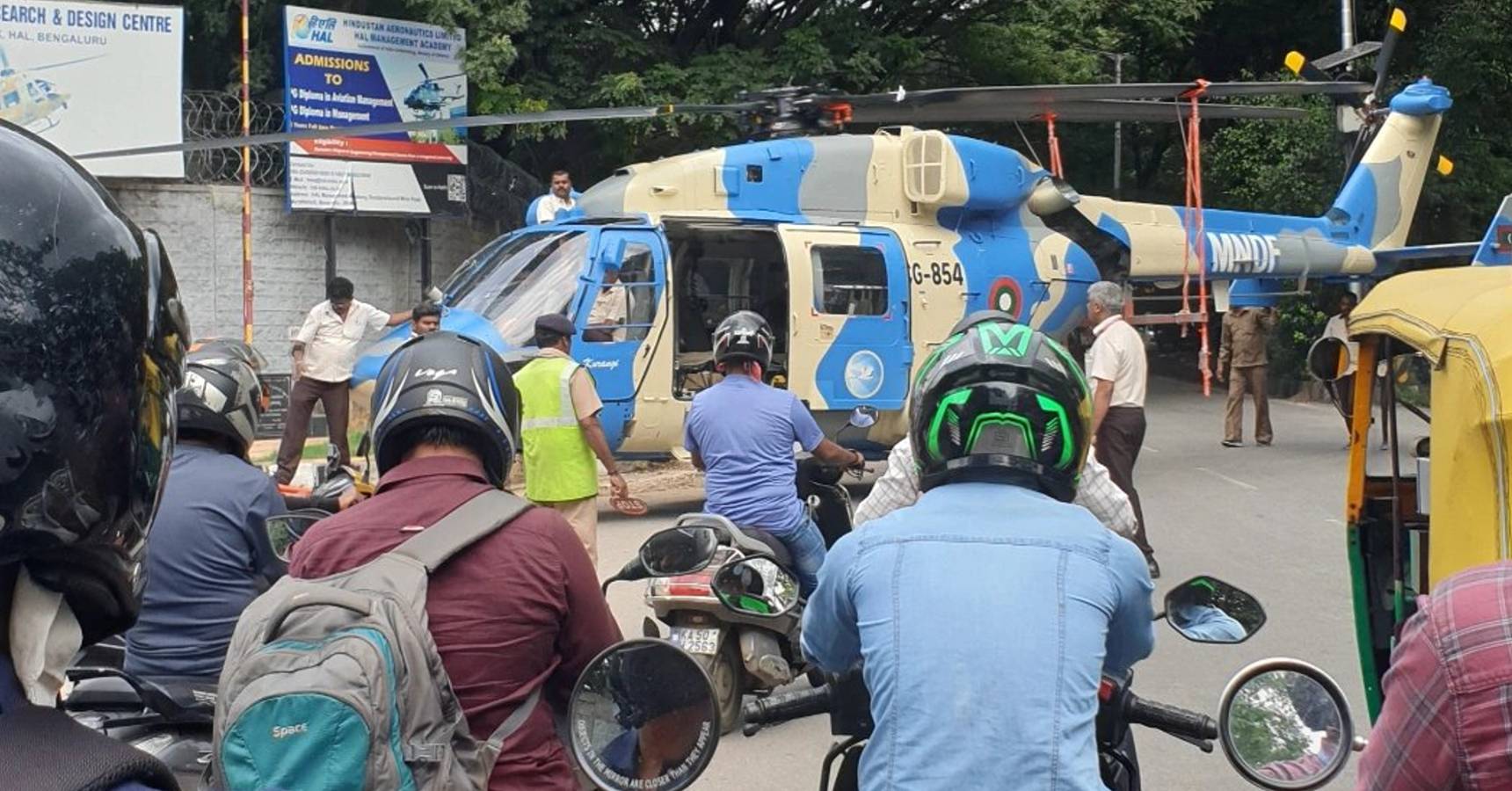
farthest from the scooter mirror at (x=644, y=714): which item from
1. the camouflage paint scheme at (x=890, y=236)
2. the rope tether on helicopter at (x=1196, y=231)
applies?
the rope tether on helicopter at (x=1196, y=231)

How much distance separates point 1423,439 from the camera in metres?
5.28

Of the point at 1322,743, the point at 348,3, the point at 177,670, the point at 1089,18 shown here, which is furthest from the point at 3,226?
the point at 1089,18

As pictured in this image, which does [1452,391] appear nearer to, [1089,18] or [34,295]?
[34,295]

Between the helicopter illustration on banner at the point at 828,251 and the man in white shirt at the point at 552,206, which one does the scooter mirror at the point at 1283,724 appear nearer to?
the helicopter illustration on banner at the point at 828,251

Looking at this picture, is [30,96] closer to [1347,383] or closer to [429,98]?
[429,98]

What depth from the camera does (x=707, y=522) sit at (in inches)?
215

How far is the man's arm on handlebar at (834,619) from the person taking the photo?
2.64m

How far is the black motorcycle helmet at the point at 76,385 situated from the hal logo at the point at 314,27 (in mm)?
17286

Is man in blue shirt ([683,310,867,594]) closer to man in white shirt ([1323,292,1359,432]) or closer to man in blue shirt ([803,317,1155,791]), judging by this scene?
man in white shirt ([1323,292,1359,432])

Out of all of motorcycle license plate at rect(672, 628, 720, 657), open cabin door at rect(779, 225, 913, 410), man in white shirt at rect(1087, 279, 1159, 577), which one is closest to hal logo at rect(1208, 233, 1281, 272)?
open cabin door at rect(779, 225, 913, 410)

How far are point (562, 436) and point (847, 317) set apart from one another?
4811mm

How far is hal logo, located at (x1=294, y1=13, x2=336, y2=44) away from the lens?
17.6 m

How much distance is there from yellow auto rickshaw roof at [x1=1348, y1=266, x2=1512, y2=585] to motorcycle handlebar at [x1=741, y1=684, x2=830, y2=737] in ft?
5.27

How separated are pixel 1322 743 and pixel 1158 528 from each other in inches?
323
